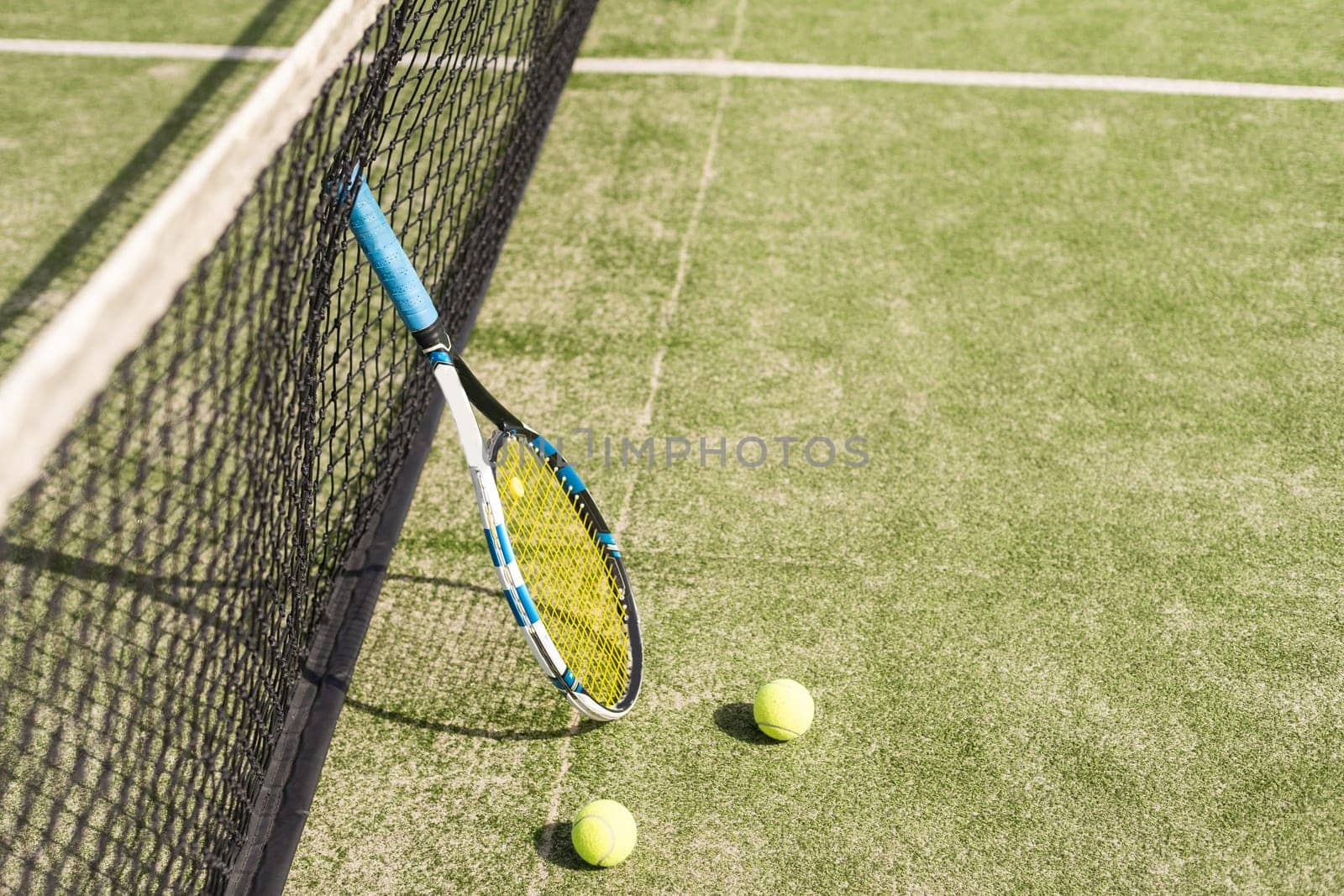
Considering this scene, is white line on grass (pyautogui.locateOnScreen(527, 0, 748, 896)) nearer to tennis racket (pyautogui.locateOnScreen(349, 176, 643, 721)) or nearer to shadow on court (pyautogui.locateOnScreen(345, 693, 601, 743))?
shadow on court (pyautogui.locateOnScreen(345, 693, 601, 743))

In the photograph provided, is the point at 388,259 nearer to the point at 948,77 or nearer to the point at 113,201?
the point at 113,201

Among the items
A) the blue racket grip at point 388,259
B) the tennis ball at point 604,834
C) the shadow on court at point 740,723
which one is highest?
the blue racket grip at point 388,259

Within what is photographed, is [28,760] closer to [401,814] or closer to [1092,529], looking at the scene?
[401,814]

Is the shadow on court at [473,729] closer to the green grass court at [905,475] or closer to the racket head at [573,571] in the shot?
the green grass court at [905,475]

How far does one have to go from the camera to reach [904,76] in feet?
21.6

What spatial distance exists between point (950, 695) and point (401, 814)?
167cm

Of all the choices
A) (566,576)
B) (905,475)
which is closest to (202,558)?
(566,576)

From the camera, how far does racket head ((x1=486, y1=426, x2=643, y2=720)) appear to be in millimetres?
3480

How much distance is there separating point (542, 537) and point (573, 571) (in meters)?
0.17

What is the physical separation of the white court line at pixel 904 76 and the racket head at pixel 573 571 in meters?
3.84

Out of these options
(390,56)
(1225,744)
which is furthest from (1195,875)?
(390,56)

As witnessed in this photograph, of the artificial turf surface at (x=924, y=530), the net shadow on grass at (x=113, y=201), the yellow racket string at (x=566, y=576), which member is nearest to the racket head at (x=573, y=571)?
the yellow racket string at (x=566, y=576)

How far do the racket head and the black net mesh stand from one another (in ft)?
1.73

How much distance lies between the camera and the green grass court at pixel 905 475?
3.28 m
